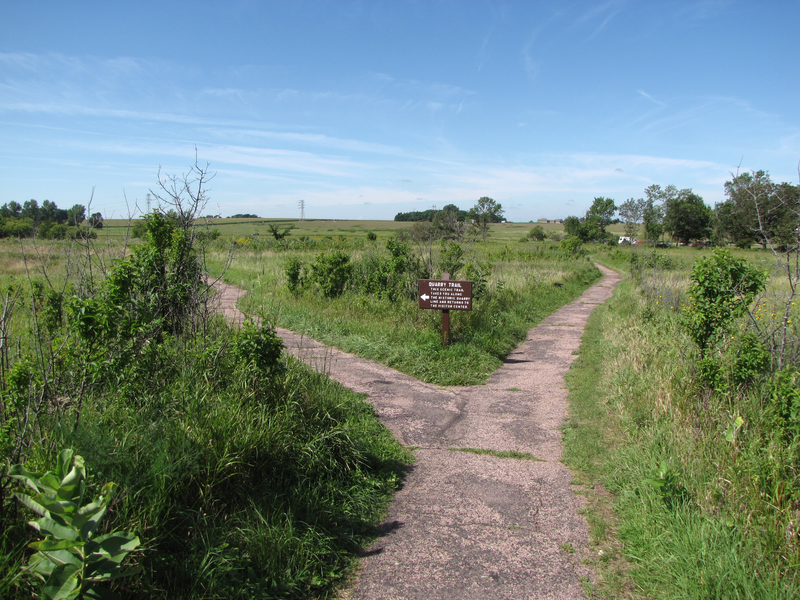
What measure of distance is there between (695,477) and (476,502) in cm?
160

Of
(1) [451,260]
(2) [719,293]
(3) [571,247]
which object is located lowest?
(2) [719,293]

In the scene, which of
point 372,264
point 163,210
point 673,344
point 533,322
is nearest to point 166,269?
point 163,210

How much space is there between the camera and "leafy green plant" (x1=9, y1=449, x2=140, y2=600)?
2.15 metres

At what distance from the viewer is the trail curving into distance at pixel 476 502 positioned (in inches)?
122

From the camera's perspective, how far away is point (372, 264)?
565 inches

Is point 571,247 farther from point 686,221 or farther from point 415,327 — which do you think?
point 415,327

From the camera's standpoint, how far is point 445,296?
9.09m

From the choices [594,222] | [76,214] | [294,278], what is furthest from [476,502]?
[594,222]

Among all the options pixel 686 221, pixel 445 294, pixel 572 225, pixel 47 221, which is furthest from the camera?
pixel 572 225

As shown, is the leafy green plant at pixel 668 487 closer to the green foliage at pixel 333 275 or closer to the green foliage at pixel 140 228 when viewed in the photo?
the green foliage at pixel 140 228

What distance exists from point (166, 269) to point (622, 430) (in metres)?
5.19

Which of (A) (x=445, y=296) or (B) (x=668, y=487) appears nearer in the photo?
(B) (x=668, y=487)

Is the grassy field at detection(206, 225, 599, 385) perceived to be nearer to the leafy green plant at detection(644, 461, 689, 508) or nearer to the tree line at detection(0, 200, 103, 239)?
the tree line at detection(0, 200, 103, 239)

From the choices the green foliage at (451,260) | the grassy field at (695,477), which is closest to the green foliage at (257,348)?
the grassy field at (695,477)
